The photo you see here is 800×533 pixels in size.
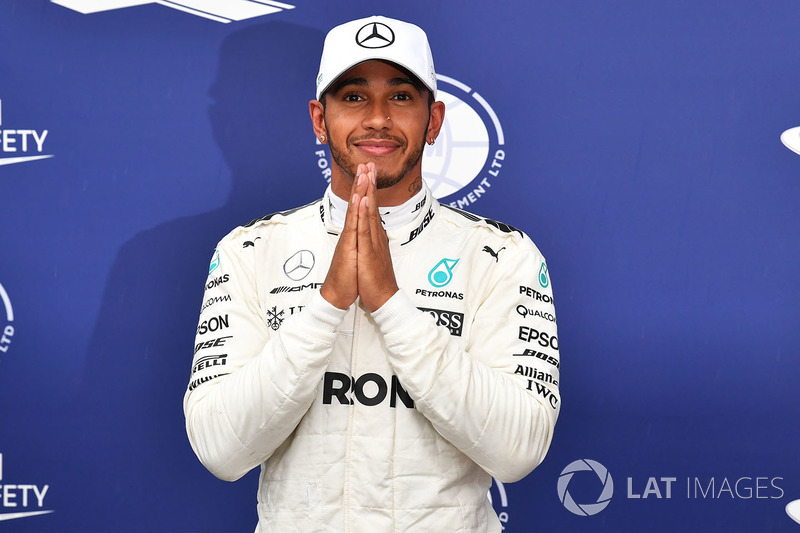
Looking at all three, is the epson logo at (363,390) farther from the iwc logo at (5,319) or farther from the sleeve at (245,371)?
the iwc logo at (5,319)

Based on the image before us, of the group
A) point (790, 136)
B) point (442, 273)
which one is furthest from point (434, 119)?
point (790, 136)

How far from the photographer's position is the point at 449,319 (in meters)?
1.51

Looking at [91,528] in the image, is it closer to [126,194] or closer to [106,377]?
[106,377]

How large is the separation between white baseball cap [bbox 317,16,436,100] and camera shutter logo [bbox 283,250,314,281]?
0.28 meters

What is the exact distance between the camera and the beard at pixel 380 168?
5.01ft

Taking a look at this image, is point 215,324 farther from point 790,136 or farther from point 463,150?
point 790,136

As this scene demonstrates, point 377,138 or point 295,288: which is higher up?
point 377,138

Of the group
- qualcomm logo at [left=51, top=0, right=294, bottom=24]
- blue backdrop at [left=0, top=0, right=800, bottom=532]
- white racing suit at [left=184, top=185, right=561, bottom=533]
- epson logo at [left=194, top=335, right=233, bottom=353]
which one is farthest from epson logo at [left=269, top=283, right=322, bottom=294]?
qualcomm logo at [left=51, top=0, right=294, bottom=24]

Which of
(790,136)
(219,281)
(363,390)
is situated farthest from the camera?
(790,136)

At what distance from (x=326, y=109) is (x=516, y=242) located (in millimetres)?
405

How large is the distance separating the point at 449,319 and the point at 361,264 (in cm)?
23

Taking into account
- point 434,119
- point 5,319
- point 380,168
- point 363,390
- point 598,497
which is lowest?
point 598,497

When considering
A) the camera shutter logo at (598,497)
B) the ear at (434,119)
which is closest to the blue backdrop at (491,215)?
the camera shutter logo at (598,497)

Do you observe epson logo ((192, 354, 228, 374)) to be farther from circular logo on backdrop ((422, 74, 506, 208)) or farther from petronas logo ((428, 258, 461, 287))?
circular logo on backdrop ((422, 74, 506, 208))
